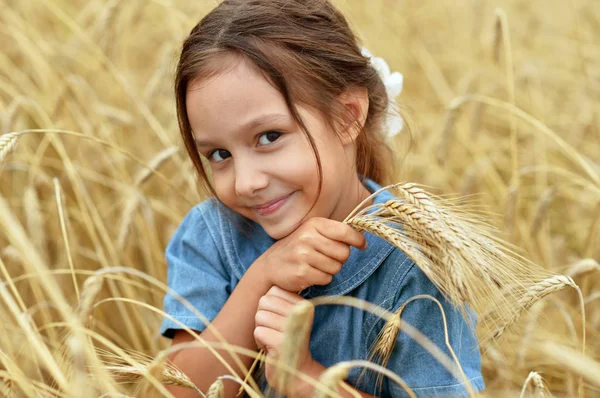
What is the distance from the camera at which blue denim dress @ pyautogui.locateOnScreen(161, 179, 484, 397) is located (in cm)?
156

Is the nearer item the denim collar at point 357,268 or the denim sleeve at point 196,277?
the denim collar at point 357,268

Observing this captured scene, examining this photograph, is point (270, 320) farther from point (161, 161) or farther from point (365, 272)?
point (161, 161)

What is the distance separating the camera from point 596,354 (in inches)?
83.1

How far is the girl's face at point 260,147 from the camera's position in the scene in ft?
4.84

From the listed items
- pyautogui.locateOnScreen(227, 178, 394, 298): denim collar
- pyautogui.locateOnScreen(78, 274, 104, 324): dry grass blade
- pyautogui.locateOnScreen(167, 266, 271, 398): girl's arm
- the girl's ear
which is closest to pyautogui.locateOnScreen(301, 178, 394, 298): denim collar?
pyautogui.locateOnScreen(227, 178, 394, 298): denim collar

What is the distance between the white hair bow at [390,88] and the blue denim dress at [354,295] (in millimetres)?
239

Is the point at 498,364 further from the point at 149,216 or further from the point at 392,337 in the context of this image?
the point at 149,216

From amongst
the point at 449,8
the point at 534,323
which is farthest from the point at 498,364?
the point at 449,8

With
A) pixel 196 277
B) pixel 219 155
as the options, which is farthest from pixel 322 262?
pixel 196 277

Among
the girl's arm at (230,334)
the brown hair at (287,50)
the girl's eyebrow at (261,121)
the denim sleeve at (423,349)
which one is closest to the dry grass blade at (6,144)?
the brown hair at (287,50)

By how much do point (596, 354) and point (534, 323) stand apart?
1.68 ft

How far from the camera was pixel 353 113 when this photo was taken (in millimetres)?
1701

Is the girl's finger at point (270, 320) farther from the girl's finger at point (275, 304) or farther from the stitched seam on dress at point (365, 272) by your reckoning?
the stitched seam on dress at point (365, 272)

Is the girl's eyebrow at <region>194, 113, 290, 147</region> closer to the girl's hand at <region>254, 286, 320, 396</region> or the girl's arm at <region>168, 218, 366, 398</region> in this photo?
the girl's arm at <region>168, 218, 366, 398</region>
